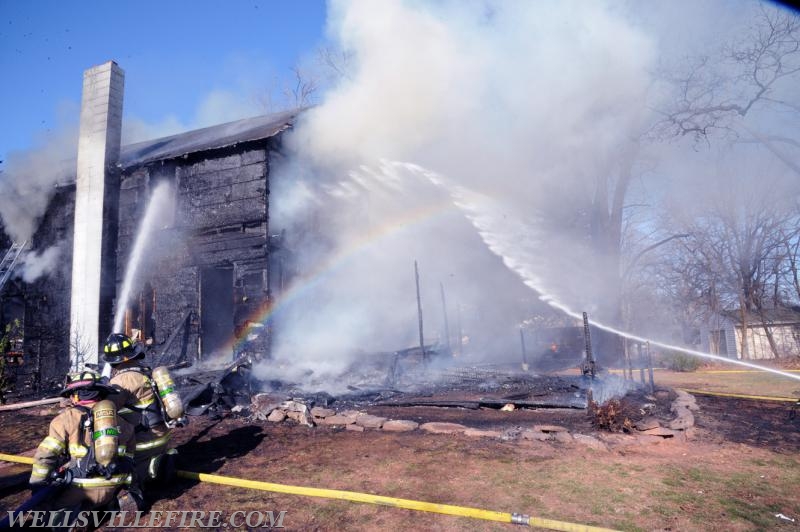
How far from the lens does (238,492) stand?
4328mm

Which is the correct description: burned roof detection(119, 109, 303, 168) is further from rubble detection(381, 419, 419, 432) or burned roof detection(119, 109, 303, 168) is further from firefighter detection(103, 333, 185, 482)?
firefighter detection(103, 333, 185, 482)

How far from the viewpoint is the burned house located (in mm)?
13680

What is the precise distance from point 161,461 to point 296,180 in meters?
11.6

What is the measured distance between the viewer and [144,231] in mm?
14797

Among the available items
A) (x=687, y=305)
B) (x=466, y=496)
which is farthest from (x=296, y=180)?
(x=687, y=305)

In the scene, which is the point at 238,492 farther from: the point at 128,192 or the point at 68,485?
the point at 128,192

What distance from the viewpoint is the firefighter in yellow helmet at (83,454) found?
3299mm

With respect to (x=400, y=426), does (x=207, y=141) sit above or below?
above

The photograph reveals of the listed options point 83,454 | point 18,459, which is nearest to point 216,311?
point 18,459

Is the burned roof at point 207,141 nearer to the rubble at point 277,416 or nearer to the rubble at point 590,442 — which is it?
the rubble at point 277,416

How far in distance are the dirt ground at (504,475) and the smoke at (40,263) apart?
37.9 ft

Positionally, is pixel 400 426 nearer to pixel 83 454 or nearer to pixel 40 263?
pixel 83 454

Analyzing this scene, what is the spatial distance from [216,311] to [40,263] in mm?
7232

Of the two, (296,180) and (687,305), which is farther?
(687,305)
